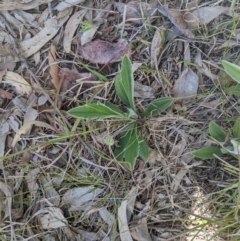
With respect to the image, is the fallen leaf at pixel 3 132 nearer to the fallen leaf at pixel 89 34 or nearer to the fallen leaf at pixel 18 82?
the fallen leaf at pixel 18 82

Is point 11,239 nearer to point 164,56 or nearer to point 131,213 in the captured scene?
point 131,213

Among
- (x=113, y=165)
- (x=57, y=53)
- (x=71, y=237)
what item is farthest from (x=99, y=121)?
(x=71, y=237)

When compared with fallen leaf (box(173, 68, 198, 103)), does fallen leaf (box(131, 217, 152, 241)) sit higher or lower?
lower

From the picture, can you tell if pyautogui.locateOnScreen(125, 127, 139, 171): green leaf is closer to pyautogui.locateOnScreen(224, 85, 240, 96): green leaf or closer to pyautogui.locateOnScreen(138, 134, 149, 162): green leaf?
pyautogui.locateOnScreen(138, 134, 149, 162): green leaf

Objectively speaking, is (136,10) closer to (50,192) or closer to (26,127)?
(26,127)

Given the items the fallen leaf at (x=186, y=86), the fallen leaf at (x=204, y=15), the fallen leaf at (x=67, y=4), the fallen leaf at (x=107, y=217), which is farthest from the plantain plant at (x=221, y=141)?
the fallen leaf at (x=67, y=4)

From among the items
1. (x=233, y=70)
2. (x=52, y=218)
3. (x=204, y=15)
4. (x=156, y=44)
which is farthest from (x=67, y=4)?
(x=52, y=218)

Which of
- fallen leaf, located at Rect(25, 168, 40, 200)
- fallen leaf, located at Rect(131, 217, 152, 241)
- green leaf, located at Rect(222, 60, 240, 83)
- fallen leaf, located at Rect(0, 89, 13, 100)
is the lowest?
fallen leaf, located at Rect(131, 217, 152, 241)

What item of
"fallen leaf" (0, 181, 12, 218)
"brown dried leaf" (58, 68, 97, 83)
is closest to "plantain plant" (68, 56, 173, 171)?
"brown dried leaf" (58, 68, 97, 83)
